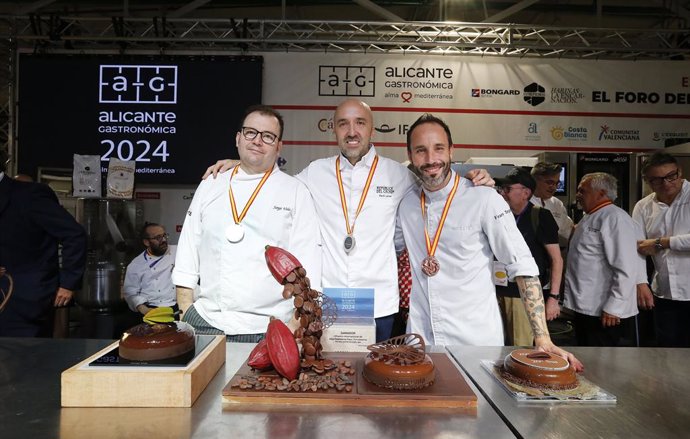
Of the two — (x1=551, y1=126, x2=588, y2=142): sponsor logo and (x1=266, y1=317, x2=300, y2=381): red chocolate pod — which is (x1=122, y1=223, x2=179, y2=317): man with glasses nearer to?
(x1=266, y1=317, x2=300, y2=381): red chocolate pod

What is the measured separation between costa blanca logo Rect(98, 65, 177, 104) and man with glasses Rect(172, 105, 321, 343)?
4.51 meters

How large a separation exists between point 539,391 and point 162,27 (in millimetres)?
6078

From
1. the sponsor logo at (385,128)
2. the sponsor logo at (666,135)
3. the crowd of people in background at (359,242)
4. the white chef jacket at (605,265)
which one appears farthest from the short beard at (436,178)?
the sponsor logo at (666,135)

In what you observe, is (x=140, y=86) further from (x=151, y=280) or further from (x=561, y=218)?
(x=561, y=218)

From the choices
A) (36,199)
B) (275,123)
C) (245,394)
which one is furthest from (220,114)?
(245,394)

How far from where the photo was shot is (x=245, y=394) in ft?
3.59

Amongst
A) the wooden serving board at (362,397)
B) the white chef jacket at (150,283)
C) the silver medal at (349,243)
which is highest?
the silver medal at (349,243)

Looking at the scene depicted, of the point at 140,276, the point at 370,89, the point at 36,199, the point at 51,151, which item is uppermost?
the point at 370,89

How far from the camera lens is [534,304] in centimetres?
175

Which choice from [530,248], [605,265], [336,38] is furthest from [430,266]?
[336,38]

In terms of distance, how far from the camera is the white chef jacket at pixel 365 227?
2.24 meters

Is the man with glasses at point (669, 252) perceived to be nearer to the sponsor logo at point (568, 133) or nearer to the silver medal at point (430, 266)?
the silver medal at point (430, 266)

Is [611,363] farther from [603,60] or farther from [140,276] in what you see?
[603,60]

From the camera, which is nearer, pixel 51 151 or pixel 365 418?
pixel 365 418
